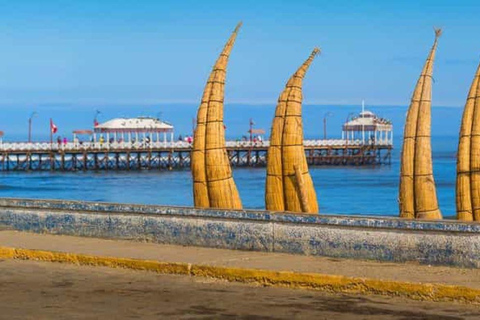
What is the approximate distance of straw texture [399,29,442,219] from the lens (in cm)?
1823

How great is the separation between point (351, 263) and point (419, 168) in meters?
6.80

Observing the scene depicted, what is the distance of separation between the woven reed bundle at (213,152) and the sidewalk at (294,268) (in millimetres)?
3957

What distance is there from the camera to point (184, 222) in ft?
45.7

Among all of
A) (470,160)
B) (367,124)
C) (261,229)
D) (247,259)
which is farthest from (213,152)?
(367,124)

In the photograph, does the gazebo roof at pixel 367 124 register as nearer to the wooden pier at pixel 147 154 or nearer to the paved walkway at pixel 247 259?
the wooden pier at pixel 147 154

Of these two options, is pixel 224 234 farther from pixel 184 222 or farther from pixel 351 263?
pixel 351 263

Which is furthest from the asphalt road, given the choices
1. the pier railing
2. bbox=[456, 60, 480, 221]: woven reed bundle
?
the pier railing

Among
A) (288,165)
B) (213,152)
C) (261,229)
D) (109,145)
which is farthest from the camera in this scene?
(109,145)

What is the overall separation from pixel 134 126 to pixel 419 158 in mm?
106965

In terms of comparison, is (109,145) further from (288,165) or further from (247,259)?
(247,259)

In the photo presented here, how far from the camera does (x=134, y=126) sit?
12400cm

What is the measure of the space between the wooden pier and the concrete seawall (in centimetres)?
8968

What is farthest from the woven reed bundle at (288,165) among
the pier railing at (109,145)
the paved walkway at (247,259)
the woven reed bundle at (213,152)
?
the pier railing at (109,145)

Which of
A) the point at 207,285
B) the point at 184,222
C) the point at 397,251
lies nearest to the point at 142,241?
the point at 184,222
